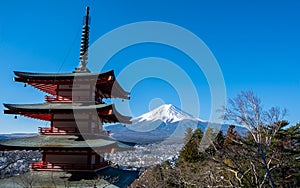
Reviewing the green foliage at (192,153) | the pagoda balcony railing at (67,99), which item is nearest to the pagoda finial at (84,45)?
the pagoda balcony railing at (67,99)

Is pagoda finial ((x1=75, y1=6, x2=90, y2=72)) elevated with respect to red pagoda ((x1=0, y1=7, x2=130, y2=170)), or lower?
elevated

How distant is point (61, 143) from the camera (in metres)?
9.80

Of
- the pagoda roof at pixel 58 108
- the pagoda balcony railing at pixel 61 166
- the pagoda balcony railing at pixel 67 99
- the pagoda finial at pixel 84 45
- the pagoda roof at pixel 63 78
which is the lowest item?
Answer: the pagoda balcony railing at pixel 61 166

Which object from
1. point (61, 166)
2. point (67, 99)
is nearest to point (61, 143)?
point (61, 166)

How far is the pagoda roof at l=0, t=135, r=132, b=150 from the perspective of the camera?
941cm

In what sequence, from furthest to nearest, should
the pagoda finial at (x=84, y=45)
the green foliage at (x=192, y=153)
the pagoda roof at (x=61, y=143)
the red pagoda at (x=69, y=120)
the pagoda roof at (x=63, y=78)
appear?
1. the green foliage at (x=192, y=153)
2. the pagoda finial at (x=84, y=45)
3. the pagoda roof at (x=63, y=78)
4. the red pagoda at (x=69, y=120)
5. the pagoda roof at (x=61, y=143)

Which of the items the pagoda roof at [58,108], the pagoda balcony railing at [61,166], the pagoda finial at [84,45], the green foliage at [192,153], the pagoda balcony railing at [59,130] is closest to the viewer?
the pagoda roof at [58,108]

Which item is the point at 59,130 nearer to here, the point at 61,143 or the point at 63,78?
the point at 61,143

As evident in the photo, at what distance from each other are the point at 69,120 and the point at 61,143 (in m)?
1.35

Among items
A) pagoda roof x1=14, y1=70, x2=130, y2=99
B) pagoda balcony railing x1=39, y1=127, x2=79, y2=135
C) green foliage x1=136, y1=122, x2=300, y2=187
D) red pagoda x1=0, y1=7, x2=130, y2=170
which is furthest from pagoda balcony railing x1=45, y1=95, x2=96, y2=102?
green foliage x1=136, y1=122, x2=300, y2=187

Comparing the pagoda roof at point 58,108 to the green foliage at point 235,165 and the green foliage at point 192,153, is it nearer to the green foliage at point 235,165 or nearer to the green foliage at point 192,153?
the green foliage at point 235,165

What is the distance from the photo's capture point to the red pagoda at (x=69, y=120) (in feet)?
32.3

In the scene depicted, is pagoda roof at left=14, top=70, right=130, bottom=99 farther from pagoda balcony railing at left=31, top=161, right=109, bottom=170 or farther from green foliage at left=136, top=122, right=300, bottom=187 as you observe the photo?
green foliage at left=136, top=122, right=300, bottom=187

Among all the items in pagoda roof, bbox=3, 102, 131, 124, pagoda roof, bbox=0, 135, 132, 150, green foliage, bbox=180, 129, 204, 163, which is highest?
pagoda roof, bbox=3, 102, 131, 124
